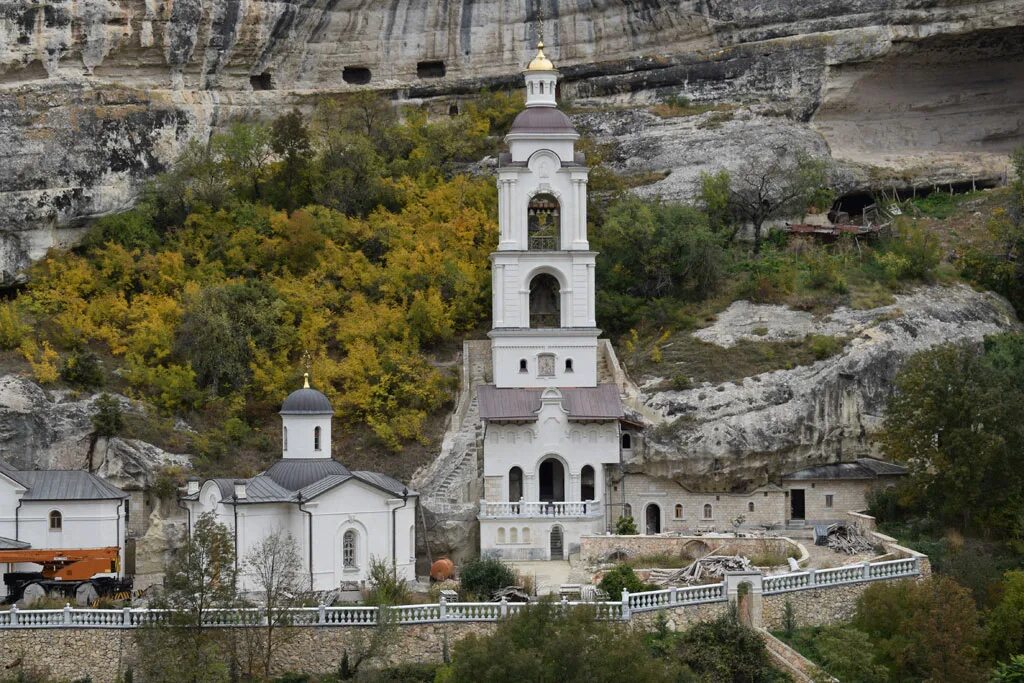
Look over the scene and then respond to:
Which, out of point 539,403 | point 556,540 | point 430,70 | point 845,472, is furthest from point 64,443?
point 430,70

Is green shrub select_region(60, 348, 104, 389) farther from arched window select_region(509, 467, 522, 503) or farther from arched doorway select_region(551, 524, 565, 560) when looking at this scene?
arched doorway select_region(551, 524, 565, 560)

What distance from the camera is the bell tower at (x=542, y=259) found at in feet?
193

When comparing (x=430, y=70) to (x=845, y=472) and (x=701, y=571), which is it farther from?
(x=701, y=571)

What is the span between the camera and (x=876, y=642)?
48.1 meters

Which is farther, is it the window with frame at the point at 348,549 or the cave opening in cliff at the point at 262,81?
the cave opening in cliff at the point at 262,81

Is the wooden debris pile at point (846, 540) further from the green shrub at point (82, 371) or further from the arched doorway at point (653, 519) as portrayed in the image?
the green shrub at point (82, 371)

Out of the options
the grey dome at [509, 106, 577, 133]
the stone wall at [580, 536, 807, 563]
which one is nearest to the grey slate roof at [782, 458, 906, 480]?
the stone wall at [580, 536, 807, 563]

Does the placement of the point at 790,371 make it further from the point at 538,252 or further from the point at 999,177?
the point at 999,177

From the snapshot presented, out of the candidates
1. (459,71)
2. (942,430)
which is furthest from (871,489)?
(459,71)

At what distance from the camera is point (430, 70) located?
2933 inches

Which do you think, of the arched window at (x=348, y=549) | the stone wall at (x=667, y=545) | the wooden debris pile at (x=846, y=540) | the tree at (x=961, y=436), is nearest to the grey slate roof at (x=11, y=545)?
the arched window at (x=348, y=549)

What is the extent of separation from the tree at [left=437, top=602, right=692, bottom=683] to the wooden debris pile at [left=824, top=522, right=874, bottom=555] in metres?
9.43

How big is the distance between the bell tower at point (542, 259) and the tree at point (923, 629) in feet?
40.4

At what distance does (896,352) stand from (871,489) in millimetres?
3674
